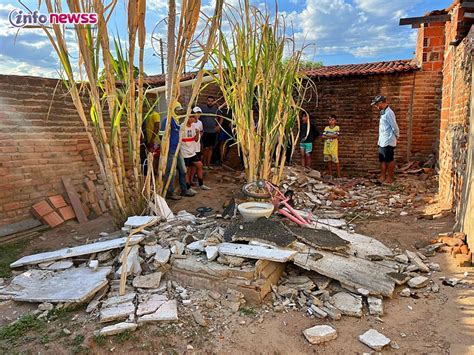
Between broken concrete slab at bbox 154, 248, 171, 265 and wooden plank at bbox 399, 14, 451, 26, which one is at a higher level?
wooden plank at bbox 399, 14, 451, 26

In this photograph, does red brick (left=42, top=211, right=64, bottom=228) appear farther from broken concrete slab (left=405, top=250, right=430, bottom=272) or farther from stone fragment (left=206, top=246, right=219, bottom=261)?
broken concrete slab (left=405, top=250, right=430, bottom=272)

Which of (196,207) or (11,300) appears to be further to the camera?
(196,207)

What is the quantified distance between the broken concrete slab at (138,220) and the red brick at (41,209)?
1607mm

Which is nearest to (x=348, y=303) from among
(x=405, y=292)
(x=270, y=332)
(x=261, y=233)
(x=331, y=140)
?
(x=405, y=292)

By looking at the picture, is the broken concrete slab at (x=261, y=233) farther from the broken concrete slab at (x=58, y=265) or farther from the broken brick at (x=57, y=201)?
the broken brick at (x=57, y=201)

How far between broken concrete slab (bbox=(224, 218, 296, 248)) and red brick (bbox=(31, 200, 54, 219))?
277 cm

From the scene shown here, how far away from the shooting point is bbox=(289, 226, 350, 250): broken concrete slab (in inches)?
131

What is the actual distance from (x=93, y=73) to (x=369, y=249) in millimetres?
3415

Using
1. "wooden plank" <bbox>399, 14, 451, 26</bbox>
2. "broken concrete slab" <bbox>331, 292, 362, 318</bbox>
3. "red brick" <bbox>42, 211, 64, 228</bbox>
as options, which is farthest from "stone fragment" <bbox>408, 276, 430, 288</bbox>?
"wooden plank" <bbox>399, 14, 451, 26</bbox>

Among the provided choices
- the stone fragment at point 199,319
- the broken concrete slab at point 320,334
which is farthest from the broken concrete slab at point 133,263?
the broken concrete slab at point 320,334

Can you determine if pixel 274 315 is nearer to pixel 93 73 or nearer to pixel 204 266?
pixel 204 266

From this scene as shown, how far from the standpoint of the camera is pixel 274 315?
8.69 ft

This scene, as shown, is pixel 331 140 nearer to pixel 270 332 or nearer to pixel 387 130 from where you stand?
pixel 387 130

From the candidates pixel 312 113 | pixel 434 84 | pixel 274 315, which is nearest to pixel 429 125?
pixel 434 84
